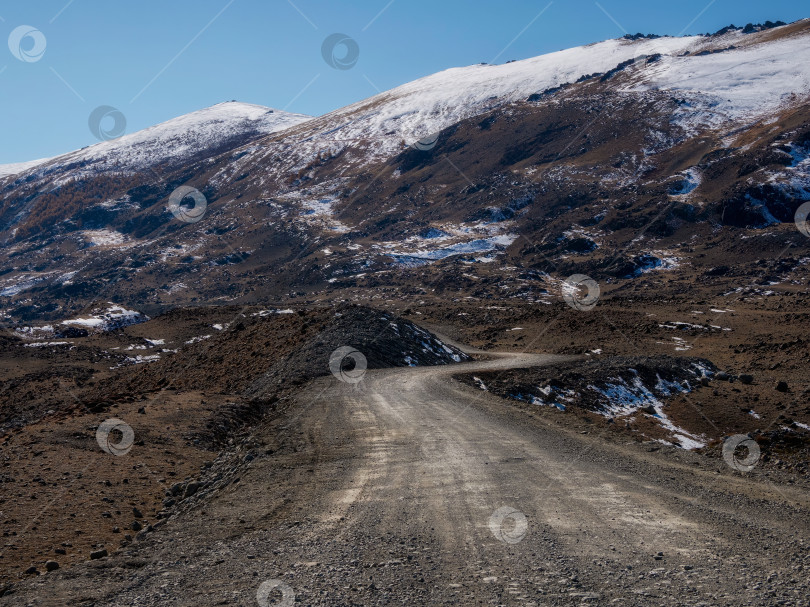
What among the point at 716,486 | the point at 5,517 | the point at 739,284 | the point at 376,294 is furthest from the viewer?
the point at 376,294

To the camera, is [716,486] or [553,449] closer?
[716,486]

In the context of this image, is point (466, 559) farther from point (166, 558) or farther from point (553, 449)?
point (553, 449)

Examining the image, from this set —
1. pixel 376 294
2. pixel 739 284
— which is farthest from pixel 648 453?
pixel 376 294

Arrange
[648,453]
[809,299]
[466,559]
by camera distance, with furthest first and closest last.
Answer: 1. [809,299]
2. [648,453]
3. [466,559]

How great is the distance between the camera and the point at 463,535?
29.2 ft

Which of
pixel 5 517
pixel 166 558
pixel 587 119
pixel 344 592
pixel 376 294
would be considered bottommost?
pixel 344 592

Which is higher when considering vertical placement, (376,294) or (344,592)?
(376,294)

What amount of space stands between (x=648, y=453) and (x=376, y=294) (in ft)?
280

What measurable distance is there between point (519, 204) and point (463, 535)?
5181 inches

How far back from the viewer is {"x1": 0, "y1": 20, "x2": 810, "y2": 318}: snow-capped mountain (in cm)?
10594

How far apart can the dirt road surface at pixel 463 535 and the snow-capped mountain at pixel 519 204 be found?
248 feet

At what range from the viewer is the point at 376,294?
9931cm

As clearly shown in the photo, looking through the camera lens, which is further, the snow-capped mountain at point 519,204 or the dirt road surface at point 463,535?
the snow-capped mountain at point 519,204

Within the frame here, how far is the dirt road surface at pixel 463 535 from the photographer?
7215mm
